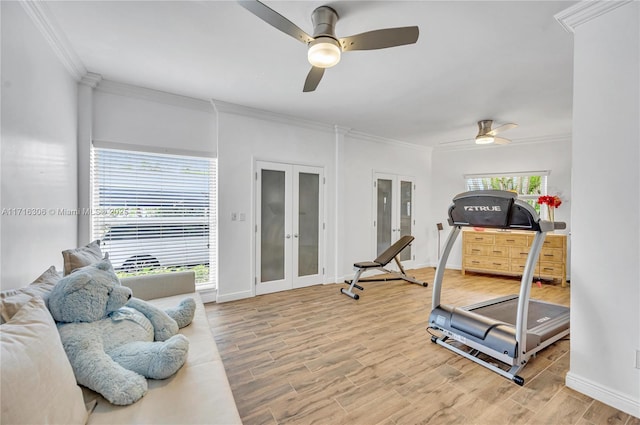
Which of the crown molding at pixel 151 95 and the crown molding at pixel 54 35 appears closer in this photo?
the crown molding at pixel 54 35

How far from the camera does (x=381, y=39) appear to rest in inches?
74.8

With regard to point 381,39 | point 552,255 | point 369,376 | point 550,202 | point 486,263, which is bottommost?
point 369,376

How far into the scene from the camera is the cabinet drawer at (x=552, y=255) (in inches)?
182

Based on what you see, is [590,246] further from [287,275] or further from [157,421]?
[287,275]

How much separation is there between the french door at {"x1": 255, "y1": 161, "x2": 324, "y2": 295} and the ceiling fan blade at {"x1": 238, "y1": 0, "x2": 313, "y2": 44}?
7.67 feet

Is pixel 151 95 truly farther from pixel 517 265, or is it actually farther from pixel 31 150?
pixel 517 265

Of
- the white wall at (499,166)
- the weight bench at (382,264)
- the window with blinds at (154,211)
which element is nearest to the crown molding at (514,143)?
the white wall at (499,166)

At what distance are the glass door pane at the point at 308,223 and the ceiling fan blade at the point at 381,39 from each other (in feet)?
8.45

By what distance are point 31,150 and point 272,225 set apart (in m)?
2.72

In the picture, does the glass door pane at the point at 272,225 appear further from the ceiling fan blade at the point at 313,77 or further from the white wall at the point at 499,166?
the white wall at the point at 499,166

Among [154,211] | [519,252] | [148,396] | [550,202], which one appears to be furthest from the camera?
[519,252]

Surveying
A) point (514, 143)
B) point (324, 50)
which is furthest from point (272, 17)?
point (514, 143)

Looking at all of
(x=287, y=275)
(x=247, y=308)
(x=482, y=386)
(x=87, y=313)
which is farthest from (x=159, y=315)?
(x=287, y=275)

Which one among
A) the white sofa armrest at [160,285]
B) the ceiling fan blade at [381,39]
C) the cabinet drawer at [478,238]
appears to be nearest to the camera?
the ceiling fan blade at [381,39]
